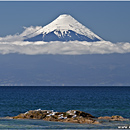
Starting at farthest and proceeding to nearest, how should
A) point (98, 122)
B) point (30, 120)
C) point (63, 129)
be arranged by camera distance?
point (30, 120), point (98, 122), point (63, 129)

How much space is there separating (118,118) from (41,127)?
630 inches

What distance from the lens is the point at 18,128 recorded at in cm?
5325

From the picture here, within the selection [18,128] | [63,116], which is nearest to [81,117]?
[63,116]

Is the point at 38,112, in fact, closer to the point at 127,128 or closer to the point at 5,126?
the point at 5,126

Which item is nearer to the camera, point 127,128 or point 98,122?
point 127,128

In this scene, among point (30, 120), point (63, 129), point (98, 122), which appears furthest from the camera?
point (30, 120)

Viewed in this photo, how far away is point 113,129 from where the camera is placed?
5272 cm

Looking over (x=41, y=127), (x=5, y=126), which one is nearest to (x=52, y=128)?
(x=41, y=127)

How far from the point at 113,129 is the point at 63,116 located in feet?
44.8

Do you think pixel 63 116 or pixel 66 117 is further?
pixel 63 116

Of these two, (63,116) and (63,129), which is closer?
(63,129)

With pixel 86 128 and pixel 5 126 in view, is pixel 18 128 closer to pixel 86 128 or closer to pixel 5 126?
pixel 5 126

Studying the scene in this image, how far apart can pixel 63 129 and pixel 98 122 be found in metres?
8.66

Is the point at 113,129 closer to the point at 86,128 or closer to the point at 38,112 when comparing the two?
the point at 86,128
